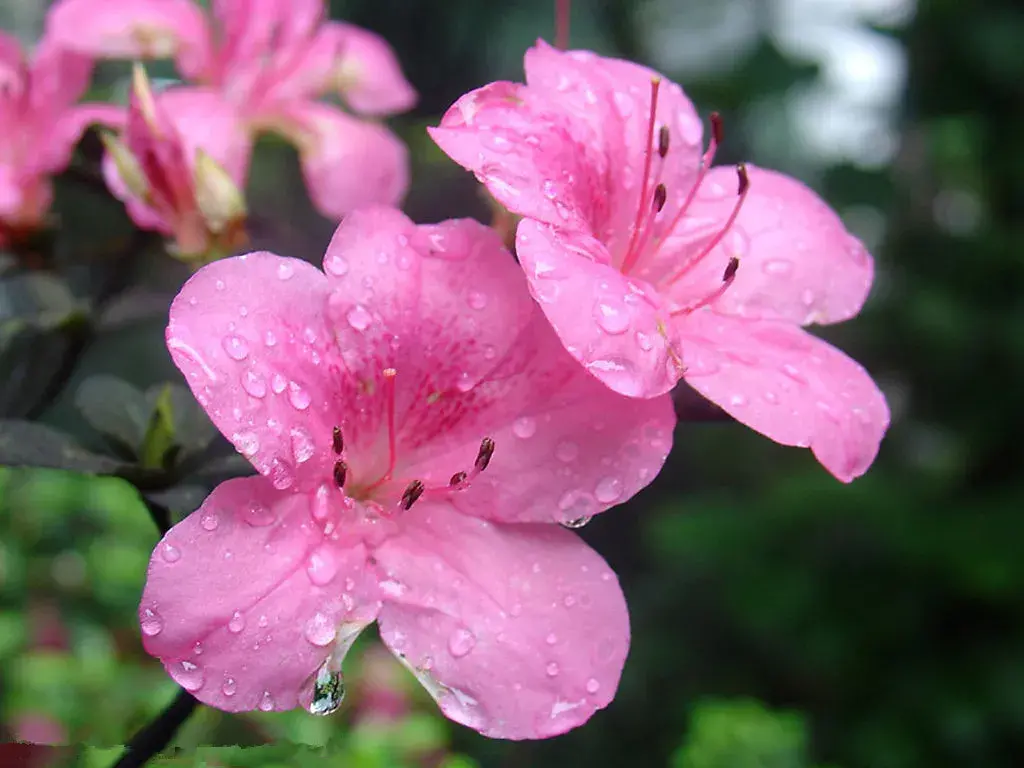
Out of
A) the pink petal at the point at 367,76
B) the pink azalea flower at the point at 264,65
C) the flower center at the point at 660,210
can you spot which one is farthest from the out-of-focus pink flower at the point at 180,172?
the flower center at the point at 660,210

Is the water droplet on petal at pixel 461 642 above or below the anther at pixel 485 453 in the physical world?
below

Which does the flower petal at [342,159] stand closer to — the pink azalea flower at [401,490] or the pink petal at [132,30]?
the pink petal at [132,30]

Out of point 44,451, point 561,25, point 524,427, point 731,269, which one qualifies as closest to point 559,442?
point 524,427

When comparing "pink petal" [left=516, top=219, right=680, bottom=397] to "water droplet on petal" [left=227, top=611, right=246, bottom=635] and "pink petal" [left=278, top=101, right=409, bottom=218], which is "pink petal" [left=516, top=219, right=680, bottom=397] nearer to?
"water droplet on petal" [left=227, top=611, right=246, bottom=635]

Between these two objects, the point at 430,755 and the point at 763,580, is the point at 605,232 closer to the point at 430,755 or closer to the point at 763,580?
the point at 430,755

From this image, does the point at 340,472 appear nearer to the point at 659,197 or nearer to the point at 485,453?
the point at 485,453

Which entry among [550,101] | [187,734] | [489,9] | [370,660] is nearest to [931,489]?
[370,660]

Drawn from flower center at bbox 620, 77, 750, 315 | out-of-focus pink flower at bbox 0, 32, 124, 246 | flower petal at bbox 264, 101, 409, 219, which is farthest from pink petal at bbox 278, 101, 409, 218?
flower center at bbox 620, 77, 750, 315
